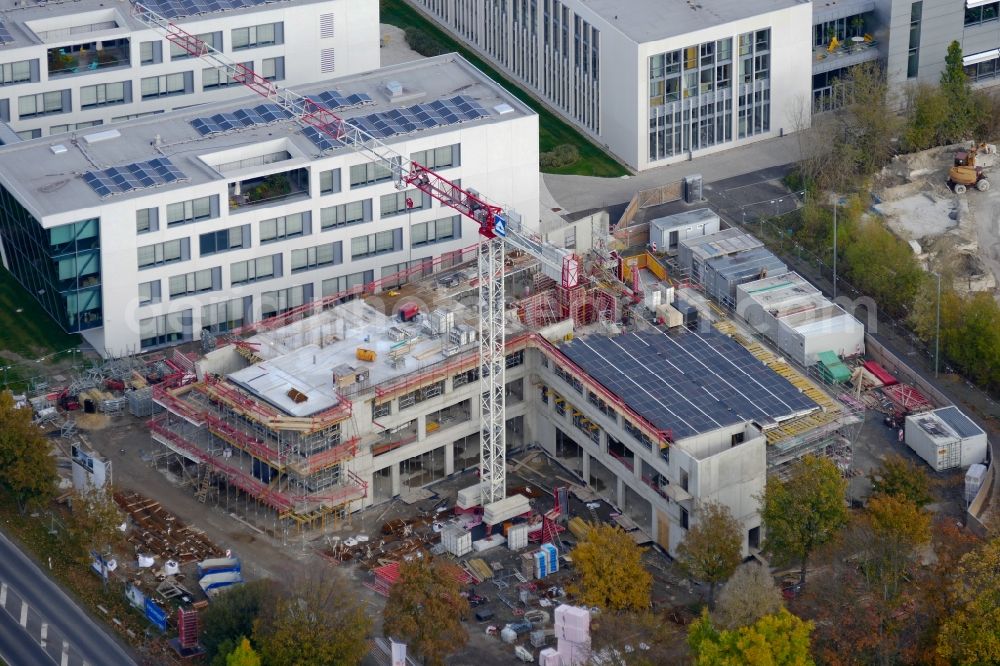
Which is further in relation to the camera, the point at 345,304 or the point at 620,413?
the point at 345,304

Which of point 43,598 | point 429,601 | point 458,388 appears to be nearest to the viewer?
point 429,601

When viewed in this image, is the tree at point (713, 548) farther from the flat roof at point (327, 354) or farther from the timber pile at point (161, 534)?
the timber pile at point (161, 534)

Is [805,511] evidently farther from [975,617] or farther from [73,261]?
[73,261]

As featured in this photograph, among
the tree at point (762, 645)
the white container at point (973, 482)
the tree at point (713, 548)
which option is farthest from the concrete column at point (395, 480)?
the white container at point (973, 482)

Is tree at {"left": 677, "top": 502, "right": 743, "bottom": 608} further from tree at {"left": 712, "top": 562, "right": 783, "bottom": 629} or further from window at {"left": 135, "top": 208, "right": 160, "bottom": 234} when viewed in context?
window at {"left": 135, "top": 208, "right": 160, "bottom": 234}

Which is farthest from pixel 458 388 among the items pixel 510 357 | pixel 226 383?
pixel 226 383

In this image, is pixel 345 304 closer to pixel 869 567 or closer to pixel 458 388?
pixel 458 388
